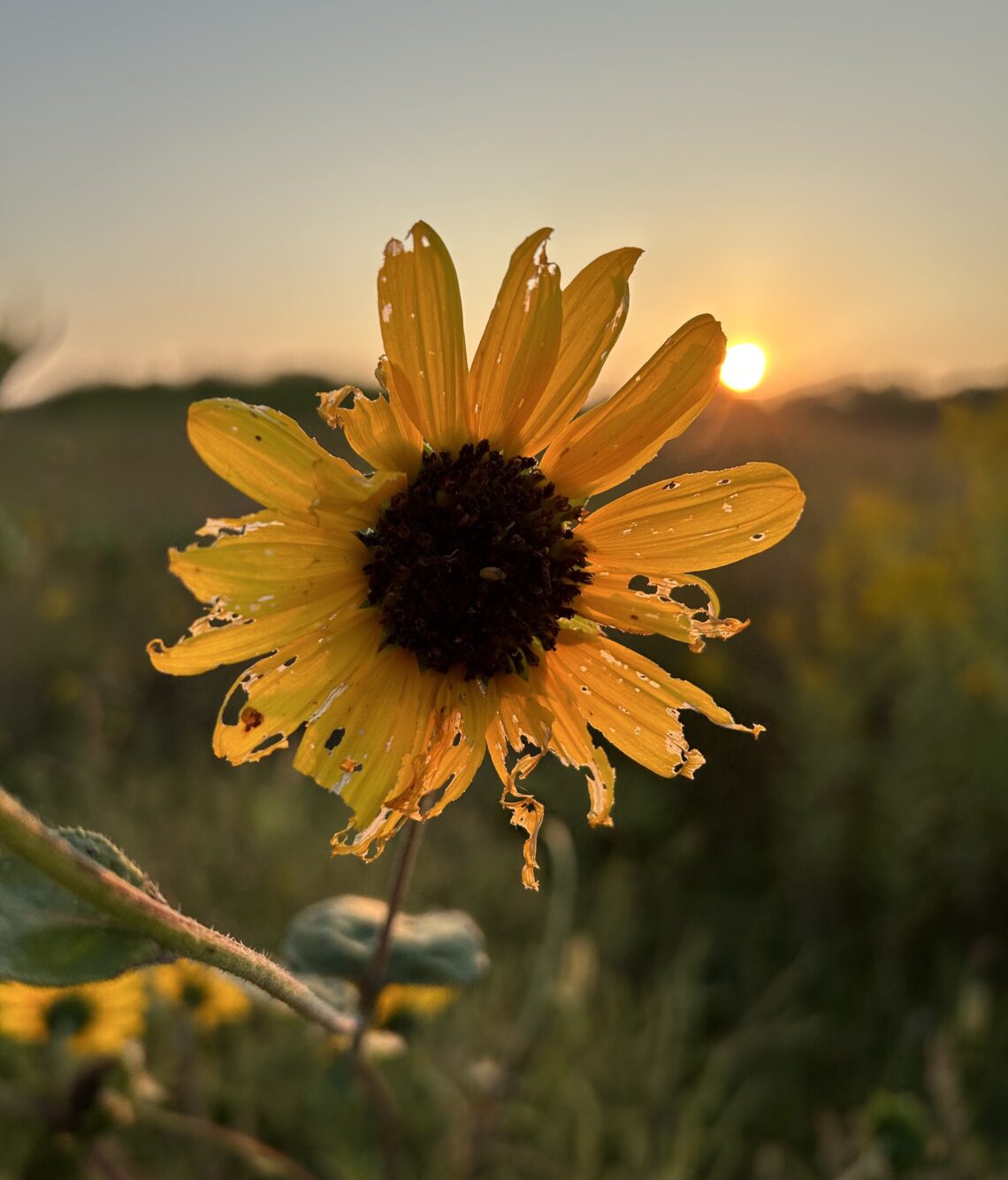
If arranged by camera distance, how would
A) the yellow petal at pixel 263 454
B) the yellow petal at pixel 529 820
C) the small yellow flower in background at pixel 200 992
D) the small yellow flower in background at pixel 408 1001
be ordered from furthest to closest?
the small yellow flower in background at pixel 200 992 → the small yellow flower in background at pixel 408 1001 → the yellow petal at pixel 529 820 → the yellow petal at pixel 263 454

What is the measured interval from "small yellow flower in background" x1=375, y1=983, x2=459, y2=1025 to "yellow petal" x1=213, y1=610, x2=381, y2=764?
0.53 m

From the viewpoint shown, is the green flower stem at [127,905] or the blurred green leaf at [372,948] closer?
the green flower stem at [127,905]

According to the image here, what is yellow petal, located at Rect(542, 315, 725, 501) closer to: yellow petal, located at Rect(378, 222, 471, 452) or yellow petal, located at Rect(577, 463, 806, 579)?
yellow petal, located at Rect(577, 463, 806, 579)

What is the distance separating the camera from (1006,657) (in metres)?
3.10

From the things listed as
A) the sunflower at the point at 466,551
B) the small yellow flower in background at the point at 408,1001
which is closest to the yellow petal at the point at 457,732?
the sunflower at the point at 466,551

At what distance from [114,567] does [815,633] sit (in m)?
4.14

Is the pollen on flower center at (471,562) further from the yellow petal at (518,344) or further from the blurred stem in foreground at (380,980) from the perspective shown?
the blurred stem in foreground at (380,980)

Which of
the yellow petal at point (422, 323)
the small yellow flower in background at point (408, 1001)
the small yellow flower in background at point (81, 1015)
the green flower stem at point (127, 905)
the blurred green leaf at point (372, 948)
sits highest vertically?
the yellow petal at point (422, 323)

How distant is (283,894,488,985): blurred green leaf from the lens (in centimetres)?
115

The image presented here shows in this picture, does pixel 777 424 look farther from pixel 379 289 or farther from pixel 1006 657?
pixel 379 289

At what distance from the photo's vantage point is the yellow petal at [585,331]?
0.94m

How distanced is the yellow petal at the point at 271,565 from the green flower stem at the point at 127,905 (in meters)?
0.36

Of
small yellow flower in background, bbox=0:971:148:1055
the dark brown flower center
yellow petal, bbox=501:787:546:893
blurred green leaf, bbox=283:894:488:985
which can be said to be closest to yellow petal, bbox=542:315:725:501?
yellow petal, bbox=501:787:546:893

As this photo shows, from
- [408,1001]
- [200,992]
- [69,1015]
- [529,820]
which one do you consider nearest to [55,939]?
[529,820]
